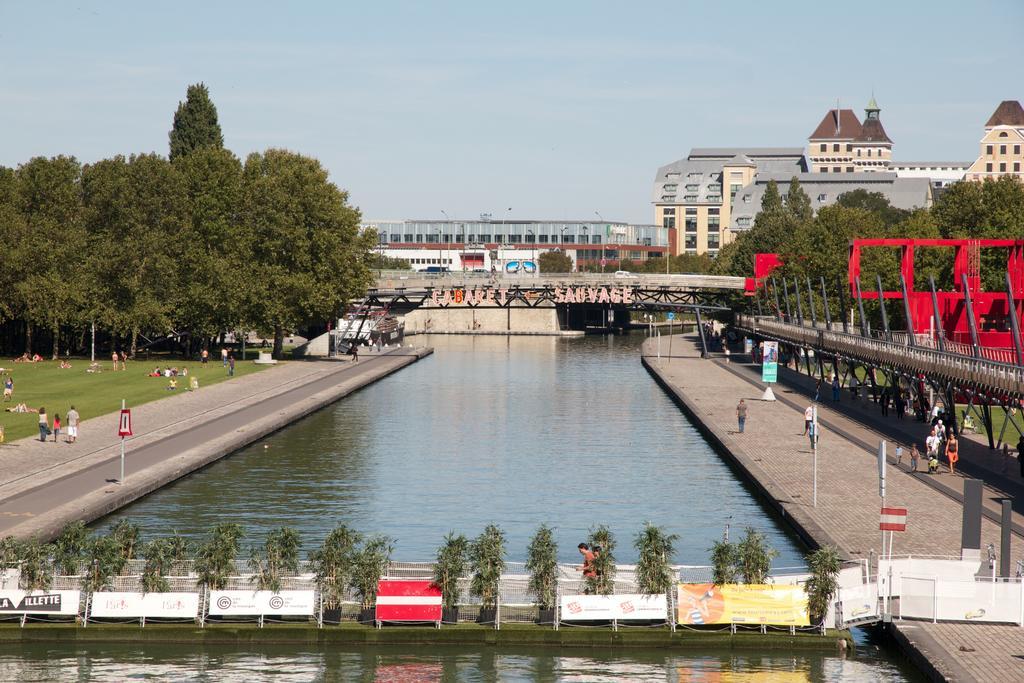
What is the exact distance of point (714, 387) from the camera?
3691 inches

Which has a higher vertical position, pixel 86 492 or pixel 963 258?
pixel 963 258

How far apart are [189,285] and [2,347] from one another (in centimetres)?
2245

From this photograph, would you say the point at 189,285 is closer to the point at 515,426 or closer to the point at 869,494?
the point at 515,426

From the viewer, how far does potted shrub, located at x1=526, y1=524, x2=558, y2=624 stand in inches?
1205

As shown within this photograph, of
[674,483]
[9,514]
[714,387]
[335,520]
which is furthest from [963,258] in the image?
[9,514]

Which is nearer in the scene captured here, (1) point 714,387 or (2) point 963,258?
(2) point 963,258

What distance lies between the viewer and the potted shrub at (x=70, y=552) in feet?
101

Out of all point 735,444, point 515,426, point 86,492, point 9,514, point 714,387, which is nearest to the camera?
point 9,514

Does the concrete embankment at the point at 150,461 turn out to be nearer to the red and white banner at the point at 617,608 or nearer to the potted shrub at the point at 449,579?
the potted shrub at the point at 449,579

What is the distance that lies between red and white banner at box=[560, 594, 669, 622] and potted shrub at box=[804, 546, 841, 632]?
129 inches

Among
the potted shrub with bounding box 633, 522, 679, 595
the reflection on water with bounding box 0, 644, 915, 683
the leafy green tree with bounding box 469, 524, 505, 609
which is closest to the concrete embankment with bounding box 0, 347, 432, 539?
the reflection on water with bounding box 0, 644, 915, 683

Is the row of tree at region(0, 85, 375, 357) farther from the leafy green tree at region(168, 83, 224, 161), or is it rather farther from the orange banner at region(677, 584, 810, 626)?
the orange banner at region(677, 584, 810, 626)

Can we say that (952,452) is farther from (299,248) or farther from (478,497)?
(299,248)

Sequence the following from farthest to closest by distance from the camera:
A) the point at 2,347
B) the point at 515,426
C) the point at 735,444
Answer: the point at 2,347, the point at 515,426, the point at 735,444
